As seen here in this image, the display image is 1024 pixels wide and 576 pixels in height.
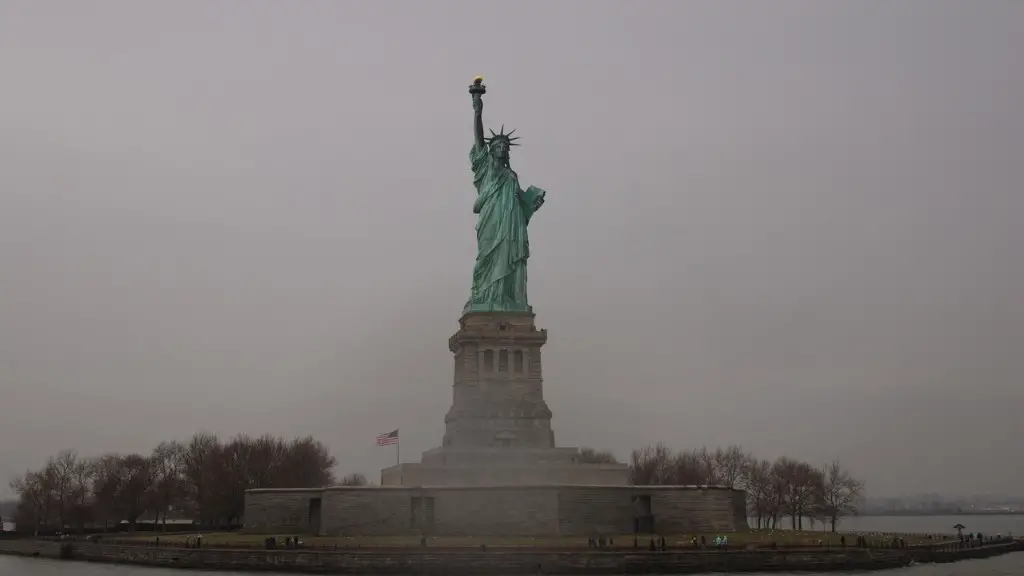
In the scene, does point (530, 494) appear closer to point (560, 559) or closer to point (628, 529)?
point (628, 529)

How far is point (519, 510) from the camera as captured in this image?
1927 inches

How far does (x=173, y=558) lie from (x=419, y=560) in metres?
12.5

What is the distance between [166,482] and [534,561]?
159ft

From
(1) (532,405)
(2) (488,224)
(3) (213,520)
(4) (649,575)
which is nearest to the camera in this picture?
(4) (649,575)

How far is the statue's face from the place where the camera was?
202ft

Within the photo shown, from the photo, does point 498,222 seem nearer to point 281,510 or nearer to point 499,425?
point 499,425

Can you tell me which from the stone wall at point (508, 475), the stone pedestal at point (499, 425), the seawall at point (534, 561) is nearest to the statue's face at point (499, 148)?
the stone pedestal at point (499, 425)

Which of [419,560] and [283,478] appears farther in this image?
[283,478]

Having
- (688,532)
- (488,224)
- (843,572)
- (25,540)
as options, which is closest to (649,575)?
(843,572)

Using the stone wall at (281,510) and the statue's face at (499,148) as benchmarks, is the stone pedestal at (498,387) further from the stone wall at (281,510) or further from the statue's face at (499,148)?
the statue's face at (499,148)

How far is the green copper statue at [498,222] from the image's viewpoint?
5994cm

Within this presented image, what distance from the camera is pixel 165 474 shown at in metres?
82.3

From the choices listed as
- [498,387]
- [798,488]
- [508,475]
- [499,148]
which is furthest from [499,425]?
[798,488]

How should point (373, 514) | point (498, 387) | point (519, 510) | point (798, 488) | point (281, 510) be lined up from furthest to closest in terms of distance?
point (798, 488), point (498, 387), point (281, 510), point (373, 514), point (519, 510)
